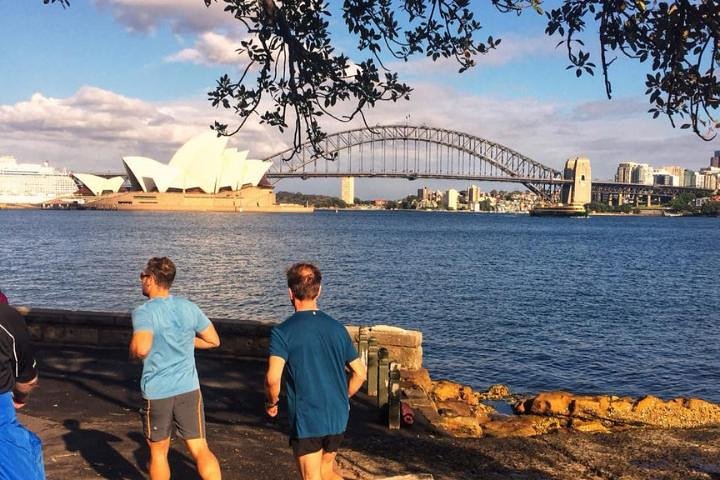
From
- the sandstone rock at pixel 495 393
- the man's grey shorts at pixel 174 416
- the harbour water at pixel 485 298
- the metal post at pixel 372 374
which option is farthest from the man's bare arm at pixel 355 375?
the harbour water at pixel 485 298

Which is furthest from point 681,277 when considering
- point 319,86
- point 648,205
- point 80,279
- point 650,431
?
point 648,205

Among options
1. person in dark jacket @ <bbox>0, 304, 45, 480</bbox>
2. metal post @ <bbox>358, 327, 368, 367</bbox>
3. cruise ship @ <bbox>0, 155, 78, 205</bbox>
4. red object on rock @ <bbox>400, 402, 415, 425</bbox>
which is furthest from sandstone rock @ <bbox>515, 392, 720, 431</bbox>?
cruise ship @ <bbox>0, 155, 78, 205</bbox>

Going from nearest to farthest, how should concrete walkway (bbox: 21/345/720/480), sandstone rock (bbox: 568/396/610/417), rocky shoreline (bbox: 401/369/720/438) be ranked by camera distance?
concrete walkway (bbox: 21/345/720/480) → rocky shoreline (bbox: 401/369/720/438) → sandstone rock (bbox: 568/396/610/417)

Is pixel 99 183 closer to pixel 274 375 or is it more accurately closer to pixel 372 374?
pixel 372 374

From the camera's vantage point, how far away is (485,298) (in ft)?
83.0

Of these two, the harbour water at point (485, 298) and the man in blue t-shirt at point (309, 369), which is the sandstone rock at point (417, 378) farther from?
the man in blue t-shirt at point (309, 369)

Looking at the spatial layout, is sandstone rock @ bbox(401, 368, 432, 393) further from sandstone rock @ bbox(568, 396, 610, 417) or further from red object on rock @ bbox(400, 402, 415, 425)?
→ sandstone rock @ bbox(568, 396, 610, 417)

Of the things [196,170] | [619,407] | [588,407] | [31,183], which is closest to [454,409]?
[588,407]

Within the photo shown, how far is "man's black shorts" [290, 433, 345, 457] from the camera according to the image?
3.40 m

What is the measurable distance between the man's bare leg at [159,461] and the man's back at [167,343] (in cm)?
32

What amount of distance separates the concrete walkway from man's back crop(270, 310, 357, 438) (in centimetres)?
142

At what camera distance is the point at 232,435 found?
550cm

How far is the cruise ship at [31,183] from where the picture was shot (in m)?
153

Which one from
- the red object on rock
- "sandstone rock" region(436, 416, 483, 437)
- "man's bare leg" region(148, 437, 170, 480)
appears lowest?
"sandstone rock" region(436, 416, 483, 437)
